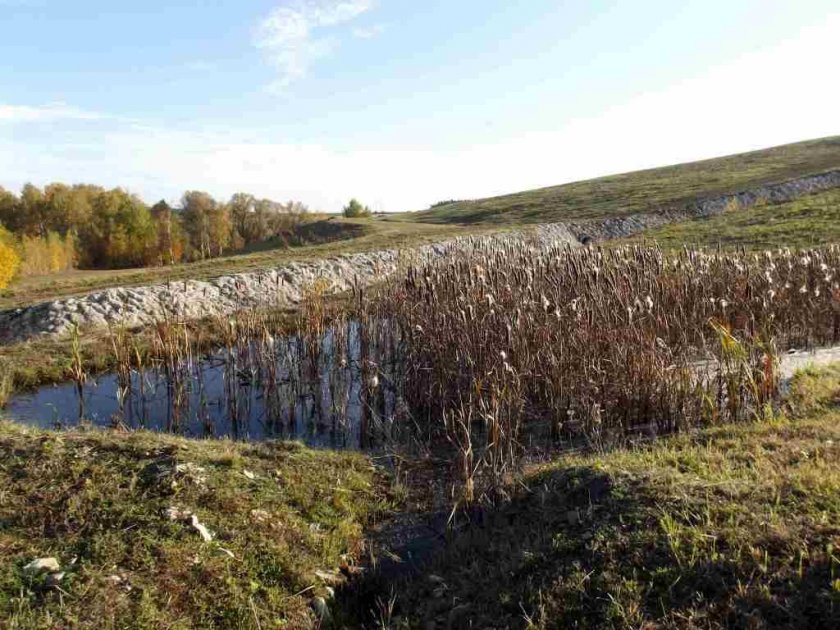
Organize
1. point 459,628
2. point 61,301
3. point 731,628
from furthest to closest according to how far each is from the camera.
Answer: point 61,301 → point 459,628 → point 731,628

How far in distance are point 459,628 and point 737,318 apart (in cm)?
687

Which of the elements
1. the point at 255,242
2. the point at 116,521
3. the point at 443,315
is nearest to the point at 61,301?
the point at 443,315

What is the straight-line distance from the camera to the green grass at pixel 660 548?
311 centimetres

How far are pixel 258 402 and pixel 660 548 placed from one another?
256 inches

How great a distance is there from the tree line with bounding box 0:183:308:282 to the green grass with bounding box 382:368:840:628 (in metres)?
31.9

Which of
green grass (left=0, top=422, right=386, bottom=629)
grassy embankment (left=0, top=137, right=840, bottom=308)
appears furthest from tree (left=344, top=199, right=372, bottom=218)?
green grass (left=0, top=422, right=386, bottom=629)

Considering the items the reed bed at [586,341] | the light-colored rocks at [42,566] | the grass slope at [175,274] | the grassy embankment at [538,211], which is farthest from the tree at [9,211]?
the light-colored rocks at [42,566]

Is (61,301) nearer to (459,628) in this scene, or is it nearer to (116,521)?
(116,521)

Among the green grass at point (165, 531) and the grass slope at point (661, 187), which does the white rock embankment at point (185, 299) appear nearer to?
the green grass at point (165, 531)

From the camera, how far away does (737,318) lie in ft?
28.6

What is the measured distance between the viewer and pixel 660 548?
11.6 ft

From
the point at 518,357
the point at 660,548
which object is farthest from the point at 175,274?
the point at 660,548

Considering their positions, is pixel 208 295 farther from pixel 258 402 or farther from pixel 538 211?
pixel 538 211

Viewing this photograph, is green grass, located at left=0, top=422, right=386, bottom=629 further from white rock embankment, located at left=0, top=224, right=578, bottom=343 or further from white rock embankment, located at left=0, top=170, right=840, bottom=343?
white rock embankment, located at left=0, top=224, right=578, bottom=343
